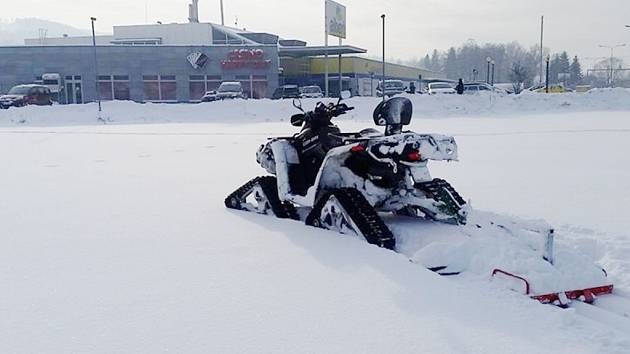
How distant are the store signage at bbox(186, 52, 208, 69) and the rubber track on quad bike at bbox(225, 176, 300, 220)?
39.7 meters

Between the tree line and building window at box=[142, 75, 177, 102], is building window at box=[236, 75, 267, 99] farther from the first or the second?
the tree line

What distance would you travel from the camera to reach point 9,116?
1029 inches

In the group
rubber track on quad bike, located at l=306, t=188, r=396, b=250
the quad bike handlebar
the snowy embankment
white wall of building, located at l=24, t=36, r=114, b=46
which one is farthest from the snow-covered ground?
white wall of building, located at l=24, t=36, r=114, b=46

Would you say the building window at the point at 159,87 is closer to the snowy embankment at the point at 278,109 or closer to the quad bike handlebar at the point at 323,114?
the snowy embankment at the point at 278,109

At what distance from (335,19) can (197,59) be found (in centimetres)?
1276

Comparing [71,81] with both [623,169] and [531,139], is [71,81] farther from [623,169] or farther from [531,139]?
[623,169]

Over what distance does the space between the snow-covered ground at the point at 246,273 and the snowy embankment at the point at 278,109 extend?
16.5 meters

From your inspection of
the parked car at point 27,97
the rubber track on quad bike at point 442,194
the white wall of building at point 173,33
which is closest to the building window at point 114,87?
the parked car at point 27,97

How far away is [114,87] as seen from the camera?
4459 centimetres

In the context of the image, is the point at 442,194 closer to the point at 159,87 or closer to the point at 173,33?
the point at 159,87

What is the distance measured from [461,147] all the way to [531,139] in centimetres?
241

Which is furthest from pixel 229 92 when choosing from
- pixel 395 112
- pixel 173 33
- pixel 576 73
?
pixel 576 73

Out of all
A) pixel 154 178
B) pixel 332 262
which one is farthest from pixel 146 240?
pixel 154 178

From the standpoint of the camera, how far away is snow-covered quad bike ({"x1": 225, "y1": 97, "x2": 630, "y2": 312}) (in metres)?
3.80
